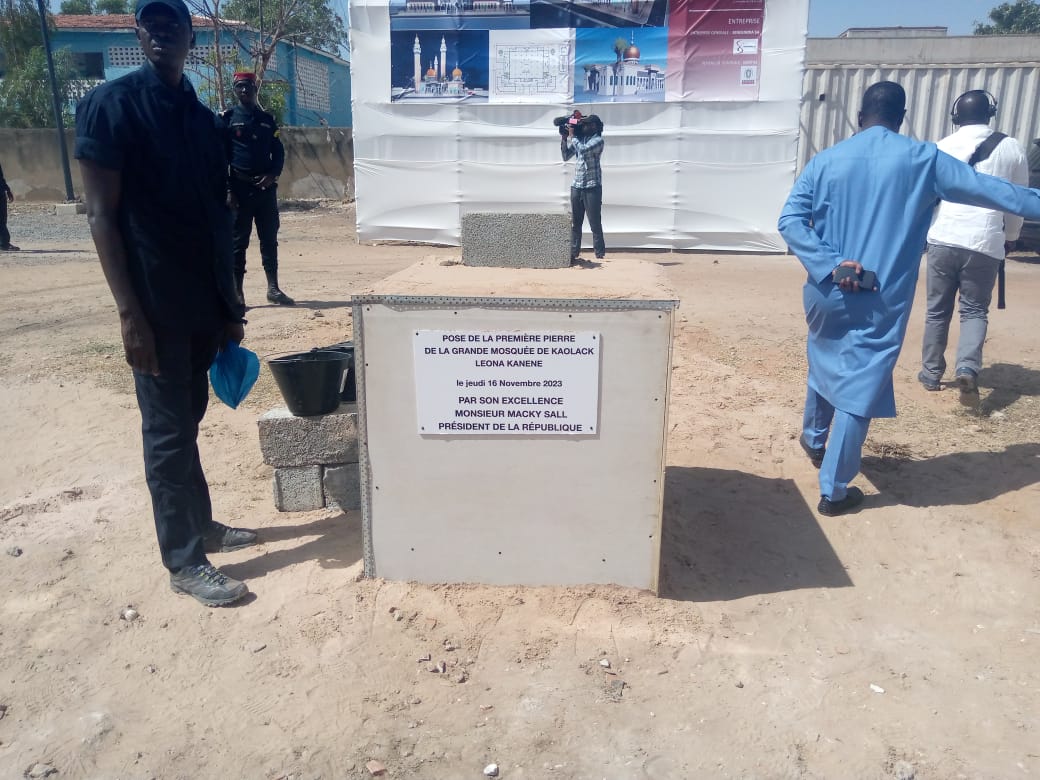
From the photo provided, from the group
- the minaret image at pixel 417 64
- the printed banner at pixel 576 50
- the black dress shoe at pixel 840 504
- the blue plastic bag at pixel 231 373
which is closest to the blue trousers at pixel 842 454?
the black dress shoe at pixel 840 504

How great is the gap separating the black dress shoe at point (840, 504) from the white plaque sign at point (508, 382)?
60.0 inches

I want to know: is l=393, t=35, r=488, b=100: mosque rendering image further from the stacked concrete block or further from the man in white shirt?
the stacked concrete block

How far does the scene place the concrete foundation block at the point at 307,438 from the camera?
3.62 m

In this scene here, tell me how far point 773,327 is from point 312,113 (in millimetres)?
26102

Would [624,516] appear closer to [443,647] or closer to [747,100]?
[443,647]

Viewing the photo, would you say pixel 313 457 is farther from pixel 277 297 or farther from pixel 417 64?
pixel 417 64

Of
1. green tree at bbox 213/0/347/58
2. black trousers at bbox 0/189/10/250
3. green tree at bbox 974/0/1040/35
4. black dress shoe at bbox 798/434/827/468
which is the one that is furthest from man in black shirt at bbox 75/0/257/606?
green tree at bbox 974/0/1040/35

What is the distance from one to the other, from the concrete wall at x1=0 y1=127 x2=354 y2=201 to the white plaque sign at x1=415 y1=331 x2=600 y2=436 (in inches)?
683

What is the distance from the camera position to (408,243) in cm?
1282

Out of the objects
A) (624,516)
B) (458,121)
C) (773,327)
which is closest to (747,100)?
(458,121)

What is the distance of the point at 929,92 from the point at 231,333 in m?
13.4

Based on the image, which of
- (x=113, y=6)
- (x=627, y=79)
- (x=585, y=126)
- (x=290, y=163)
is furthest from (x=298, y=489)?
(x=113, y=6)

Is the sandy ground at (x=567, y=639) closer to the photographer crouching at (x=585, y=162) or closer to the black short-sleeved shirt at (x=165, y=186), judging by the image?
the black short-sleeved shirt at (x=165, y=186)

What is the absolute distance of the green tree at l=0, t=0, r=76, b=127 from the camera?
83.5ft
